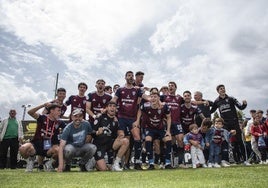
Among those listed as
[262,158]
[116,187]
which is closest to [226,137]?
[262,158]

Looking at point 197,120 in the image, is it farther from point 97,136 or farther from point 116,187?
point 116,187

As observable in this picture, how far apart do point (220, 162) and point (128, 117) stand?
3.30m

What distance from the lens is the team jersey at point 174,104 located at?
971 cm

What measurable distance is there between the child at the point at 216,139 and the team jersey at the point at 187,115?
795 millimetres

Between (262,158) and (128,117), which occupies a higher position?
(128,117)

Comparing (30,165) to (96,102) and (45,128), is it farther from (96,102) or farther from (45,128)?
(96,102)

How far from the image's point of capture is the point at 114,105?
834cm

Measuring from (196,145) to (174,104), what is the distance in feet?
5.45

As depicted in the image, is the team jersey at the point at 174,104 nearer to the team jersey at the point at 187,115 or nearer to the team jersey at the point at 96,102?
the team jersey at the point at 187,115

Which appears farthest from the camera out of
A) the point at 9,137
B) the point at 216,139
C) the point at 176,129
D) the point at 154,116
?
the point at 9,137

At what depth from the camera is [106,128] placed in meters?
8.32

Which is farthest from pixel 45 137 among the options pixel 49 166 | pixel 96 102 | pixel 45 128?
pixel 96 102

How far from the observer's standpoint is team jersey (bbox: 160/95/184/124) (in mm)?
9711

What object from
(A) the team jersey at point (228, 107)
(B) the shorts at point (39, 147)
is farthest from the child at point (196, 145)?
(B) the shorts at point (39, 147)
